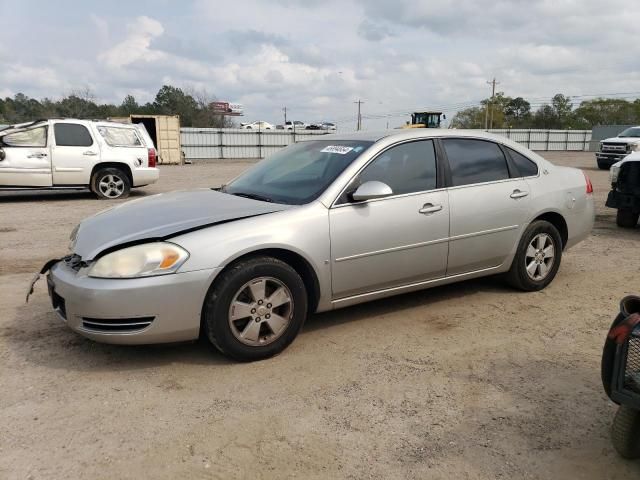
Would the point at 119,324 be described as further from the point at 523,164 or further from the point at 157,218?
the point at 523,164

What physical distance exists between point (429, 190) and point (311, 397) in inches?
78.5

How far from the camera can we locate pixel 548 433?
281 centimetres

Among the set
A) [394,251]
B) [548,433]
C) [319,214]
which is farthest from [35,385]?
[548,433]

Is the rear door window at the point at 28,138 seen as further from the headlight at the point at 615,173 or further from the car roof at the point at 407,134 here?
the headlight at the point at 615,173

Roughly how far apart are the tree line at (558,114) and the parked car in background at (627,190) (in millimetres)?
67549

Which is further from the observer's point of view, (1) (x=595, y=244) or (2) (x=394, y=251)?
(1) (x=595, y=244)

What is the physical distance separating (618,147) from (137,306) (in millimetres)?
22020

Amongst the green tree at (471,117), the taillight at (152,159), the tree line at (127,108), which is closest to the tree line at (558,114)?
the green tree at (471,117)

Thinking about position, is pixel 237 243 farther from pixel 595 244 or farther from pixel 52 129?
pixel 52 129

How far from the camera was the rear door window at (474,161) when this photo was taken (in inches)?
180

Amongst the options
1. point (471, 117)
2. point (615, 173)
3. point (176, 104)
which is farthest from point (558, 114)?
point (615, 173)

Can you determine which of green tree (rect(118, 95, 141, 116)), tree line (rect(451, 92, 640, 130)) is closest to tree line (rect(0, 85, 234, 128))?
green tree (rect(118, 95, 141, 116))

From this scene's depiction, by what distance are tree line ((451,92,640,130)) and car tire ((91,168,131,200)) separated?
66.8 metres

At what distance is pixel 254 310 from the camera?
11.5ft
